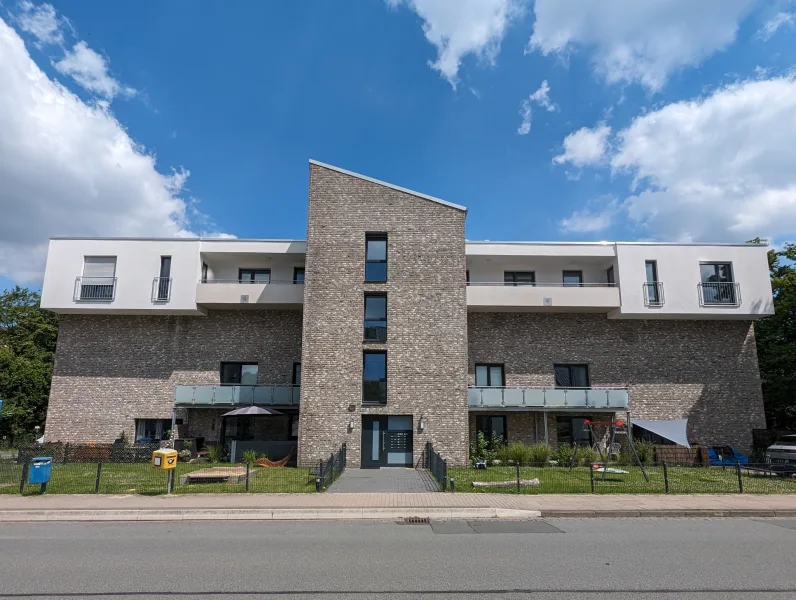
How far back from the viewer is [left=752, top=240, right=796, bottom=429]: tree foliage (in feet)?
86.0

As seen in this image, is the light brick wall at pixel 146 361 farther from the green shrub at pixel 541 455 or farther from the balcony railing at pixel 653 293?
the balcony railing at pixel 653 293

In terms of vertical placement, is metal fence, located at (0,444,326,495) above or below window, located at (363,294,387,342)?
below

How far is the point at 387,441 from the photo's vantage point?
69.2 ft

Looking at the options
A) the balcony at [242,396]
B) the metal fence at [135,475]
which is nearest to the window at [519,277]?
the balcony at [242,396]

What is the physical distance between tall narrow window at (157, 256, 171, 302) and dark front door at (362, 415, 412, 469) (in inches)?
442

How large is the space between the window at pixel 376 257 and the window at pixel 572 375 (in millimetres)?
9649

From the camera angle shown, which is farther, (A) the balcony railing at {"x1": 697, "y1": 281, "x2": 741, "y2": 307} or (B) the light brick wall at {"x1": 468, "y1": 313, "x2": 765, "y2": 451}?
(B) the light brick wall at {"x1": 468, "y1": 313, "x2": 765, "y2": 451}

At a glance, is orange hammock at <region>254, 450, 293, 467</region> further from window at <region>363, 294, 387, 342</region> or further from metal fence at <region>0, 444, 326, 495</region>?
window at <region>363, 294, 387, 342</region>

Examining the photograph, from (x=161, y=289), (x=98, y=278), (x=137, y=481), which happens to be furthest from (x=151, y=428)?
(x=137, y=481)

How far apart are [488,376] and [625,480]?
380 inches

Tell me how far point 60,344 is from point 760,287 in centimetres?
3282

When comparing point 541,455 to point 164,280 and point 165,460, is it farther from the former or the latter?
point 164,280

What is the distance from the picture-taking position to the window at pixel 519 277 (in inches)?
1050

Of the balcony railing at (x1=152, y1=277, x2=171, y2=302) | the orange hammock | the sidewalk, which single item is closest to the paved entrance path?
the sidewalk
